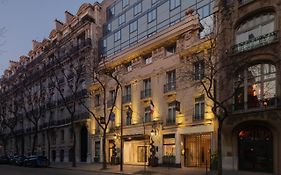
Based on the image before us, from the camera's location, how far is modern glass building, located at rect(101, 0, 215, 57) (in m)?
35.7

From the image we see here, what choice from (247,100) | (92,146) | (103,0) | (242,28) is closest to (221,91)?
(247,100)

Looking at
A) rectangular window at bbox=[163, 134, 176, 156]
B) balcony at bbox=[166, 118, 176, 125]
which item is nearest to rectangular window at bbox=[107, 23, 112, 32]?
balcony at bbox=[166, 118, 176, 125]

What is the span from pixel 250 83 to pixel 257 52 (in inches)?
94.8

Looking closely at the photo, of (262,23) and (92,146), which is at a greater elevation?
(262,23)

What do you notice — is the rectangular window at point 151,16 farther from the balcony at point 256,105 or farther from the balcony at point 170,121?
the balcony at point 256,105

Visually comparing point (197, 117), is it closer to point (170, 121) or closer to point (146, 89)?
point (170, 121)

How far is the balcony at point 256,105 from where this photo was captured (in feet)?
92.2

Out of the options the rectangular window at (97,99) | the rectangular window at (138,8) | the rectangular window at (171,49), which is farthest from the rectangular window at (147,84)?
the rectangular window at (97,99)

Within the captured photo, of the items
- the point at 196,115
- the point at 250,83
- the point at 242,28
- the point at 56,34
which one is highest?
the point at 56,34

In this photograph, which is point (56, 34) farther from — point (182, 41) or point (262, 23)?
point (262, 23)

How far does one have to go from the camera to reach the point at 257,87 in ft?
96.7

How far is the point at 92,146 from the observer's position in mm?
51250

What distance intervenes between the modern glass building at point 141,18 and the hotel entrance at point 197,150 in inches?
357

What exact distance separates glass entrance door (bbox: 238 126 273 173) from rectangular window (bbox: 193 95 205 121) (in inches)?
169
